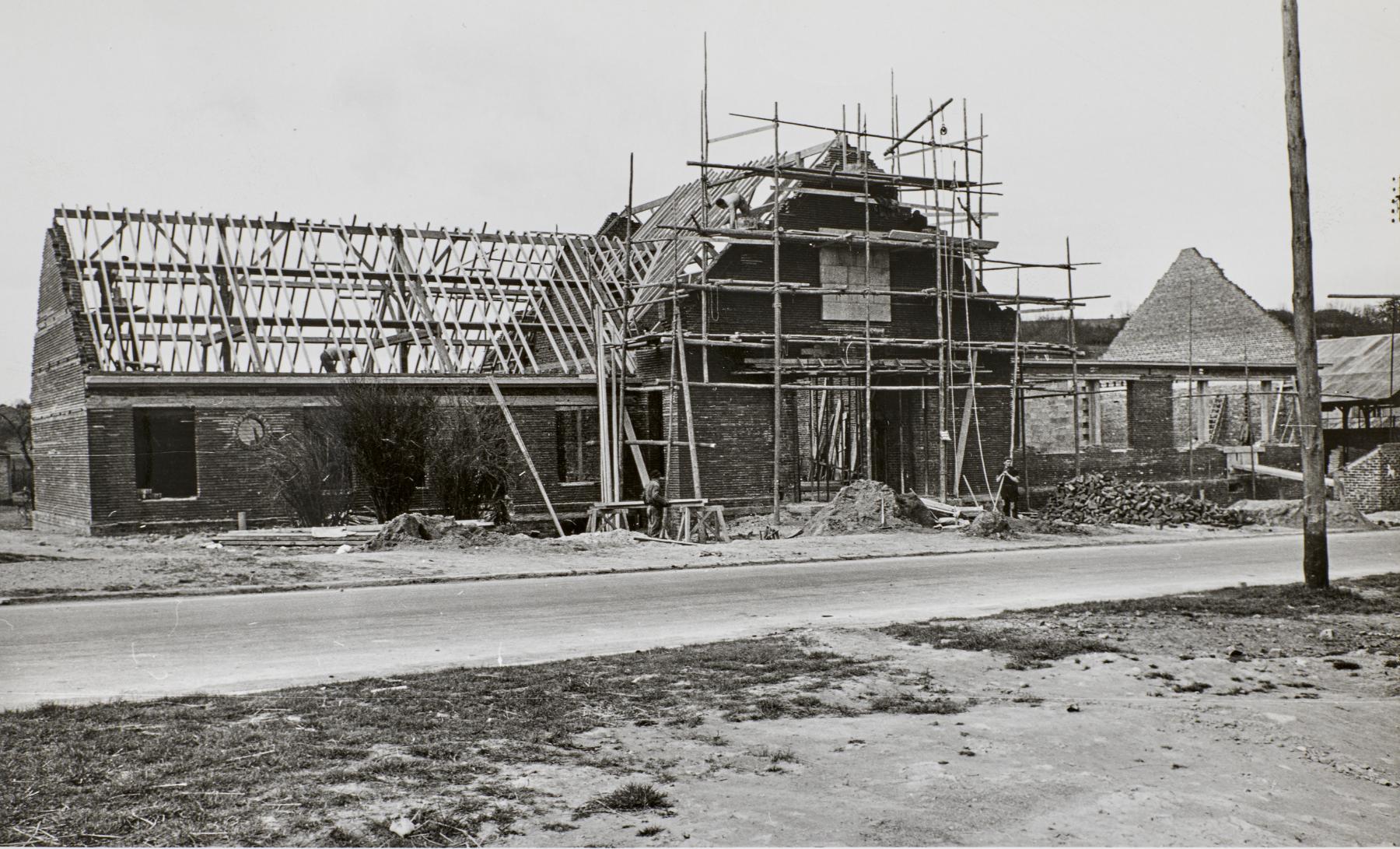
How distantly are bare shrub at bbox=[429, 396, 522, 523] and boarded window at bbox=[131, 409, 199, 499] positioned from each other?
18.6 feet

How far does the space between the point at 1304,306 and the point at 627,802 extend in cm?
1105

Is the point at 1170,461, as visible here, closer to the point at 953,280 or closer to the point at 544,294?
the point at 953,280

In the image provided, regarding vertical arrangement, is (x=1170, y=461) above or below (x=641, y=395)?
below

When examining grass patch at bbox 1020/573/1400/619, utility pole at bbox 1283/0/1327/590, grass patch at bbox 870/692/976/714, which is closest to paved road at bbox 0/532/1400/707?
grass patch at bbox 1020/573/1400/619

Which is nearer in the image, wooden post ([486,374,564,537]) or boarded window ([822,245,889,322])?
wooden post ([486,374,564,537])

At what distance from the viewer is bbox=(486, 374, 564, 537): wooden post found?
2462 cm

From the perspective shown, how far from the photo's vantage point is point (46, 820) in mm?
5188

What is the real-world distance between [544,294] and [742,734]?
80.7 feet

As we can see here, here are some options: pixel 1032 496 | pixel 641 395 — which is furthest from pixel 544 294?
pixel 1032 496

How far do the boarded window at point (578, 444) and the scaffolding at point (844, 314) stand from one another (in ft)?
2.02

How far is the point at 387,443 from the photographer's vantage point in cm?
2230

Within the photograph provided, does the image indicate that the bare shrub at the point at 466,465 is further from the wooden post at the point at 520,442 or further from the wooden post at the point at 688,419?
the wooden post at the point at 688,419

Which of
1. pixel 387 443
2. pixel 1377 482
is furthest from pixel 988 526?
pixel 1377 482

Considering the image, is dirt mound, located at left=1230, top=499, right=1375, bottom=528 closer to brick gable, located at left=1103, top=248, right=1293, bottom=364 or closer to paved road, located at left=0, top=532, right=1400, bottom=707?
paved road, located at left=0, top=532, right=1400, bottom=707
